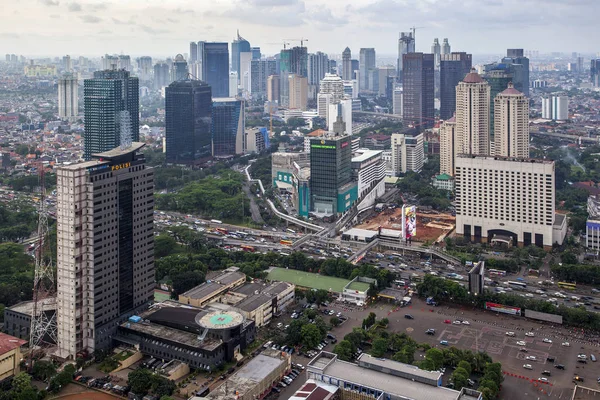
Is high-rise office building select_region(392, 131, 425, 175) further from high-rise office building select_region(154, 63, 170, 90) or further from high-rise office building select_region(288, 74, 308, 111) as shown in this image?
high-rise office building select_region(154, 63, 170, 90)

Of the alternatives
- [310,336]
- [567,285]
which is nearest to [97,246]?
[310,336]

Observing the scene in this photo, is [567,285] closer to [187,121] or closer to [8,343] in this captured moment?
[8,343]

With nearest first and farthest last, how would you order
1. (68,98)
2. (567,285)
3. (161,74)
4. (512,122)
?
(567,285) < (512,122) < (68,98) < (161,74)

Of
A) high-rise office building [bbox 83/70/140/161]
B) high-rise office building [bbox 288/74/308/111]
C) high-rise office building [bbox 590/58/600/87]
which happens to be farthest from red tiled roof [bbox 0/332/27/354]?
high-rise office building [bbox 590/58/600/87]

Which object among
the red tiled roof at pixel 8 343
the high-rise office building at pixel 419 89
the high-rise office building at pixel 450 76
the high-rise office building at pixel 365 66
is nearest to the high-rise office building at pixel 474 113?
the high-rise office building at pixel 419 89

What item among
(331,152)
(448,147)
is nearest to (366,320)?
(331,152)

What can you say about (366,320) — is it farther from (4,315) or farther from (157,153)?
(157,153)

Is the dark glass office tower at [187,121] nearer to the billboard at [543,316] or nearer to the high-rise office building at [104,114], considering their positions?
the high-rise office building at [104,114]
